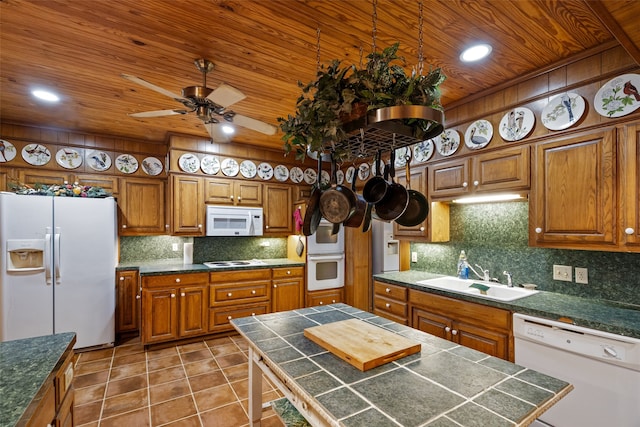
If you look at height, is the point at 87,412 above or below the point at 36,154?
below

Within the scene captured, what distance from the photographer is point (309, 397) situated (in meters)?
0.97

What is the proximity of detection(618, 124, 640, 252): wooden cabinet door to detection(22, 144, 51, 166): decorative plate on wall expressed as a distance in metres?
5.15

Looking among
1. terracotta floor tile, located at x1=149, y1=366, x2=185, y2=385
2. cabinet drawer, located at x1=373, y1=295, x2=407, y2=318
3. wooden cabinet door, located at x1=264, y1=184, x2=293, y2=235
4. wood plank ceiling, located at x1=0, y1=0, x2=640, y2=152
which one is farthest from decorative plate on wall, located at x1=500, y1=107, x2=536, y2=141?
terracotta floor tile, located at x1=149, y1=366, x2=185, y2=385

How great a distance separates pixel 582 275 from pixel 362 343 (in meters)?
1.86

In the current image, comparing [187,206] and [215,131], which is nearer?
[215,131]

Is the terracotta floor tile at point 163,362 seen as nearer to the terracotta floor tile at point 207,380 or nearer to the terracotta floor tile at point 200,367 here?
the terracotta floor tile at point 200,367

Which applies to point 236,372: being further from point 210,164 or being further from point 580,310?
point 580,310

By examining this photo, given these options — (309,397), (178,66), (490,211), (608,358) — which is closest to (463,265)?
(490,211)

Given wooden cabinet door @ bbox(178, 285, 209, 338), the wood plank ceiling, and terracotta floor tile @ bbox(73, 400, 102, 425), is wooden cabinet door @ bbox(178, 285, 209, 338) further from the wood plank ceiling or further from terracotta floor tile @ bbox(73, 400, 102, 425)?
the wood plank ceiling

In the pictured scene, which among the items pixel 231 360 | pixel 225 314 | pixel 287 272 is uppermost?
pixel 287 272

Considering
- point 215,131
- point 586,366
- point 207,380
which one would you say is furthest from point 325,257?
point 586,366

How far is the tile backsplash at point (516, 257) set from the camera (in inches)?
77.7

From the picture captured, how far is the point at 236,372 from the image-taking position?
112 inches

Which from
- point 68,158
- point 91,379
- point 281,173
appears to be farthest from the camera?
point 281,173
